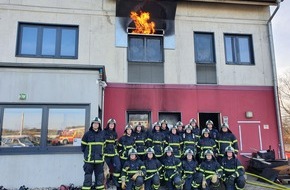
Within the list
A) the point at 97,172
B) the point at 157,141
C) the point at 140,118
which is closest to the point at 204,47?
the point at 140,118

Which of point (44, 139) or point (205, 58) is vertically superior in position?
point (205, 58)

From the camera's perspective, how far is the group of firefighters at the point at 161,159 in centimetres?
682

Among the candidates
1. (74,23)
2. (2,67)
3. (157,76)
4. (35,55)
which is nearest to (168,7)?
(157,76)

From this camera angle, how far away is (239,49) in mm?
12102

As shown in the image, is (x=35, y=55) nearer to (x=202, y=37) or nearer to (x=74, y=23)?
(x=74, y=23)

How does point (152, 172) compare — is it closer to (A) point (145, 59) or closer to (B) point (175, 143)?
(B) point (175, 143)

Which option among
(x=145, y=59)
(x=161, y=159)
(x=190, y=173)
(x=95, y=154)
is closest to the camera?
(x=95, y=154)

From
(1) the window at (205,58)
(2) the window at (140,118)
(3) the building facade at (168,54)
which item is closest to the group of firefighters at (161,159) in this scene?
(2) the window at (140,118)

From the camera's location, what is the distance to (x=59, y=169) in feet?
25.7

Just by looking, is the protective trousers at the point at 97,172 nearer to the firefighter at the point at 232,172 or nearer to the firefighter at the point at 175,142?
the firefighter at the point at 175,142

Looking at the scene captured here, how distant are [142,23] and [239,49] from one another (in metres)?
4.73

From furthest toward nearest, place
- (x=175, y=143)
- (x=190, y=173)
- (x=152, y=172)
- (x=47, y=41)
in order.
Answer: (x=47, y=41), (x=175, y=143), (x=190, y=173), (x=152, y=172)

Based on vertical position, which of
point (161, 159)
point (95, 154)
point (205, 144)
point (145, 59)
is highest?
point (145, 59)

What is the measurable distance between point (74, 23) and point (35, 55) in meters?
2.10
